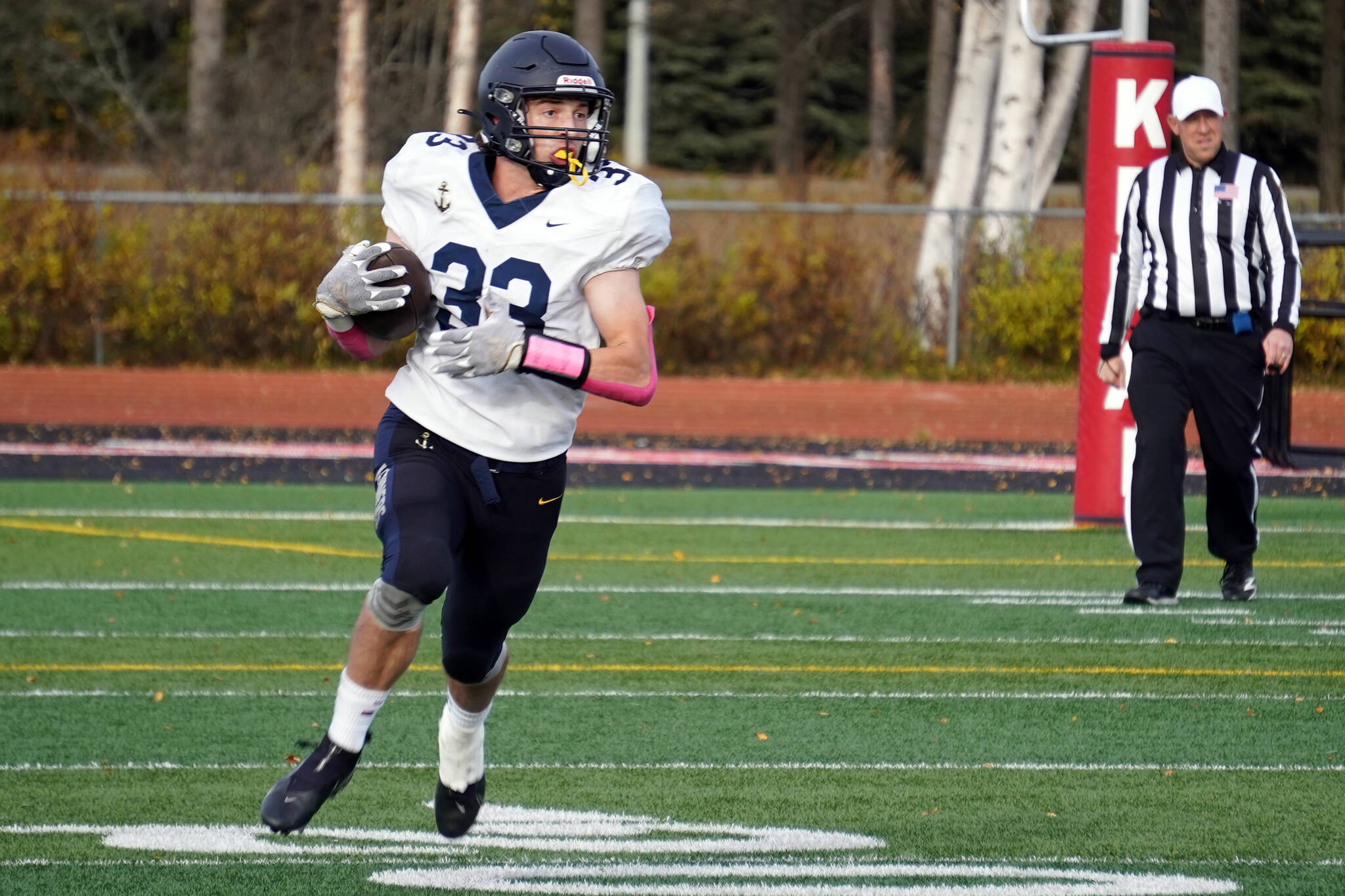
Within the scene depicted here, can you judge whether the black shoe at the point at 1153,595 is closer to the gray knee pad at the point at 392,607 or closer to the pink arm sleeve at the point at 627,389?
the pink arm sleeve at the point at 627,389

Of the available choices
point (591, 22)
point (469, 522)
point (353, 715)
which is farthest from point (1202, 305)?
point (591, 22)

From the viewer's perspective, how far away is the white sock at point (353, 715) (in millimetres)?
4035

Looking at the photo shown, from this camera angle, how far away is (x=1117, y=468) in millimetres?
9656

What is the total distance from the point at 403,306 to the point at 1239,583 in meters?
4.68

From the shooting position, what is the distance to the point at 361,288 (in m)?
4.04

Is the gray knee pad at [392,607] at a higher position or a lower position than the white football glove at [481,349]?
lower

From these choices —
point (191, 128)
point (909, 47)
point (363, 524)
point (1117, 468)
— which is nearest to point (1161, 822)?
point (1117, 468)

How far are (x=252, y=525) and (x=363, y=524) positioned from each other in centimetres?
55

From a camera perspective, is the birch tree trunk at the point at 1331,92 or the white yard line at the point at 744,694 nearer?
the white yard line at the point at 744,694

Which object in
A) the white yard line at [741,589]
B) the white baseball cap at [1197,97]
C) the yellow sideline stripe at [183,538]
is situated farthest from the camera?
the yellow sideline stripe at [183,538]

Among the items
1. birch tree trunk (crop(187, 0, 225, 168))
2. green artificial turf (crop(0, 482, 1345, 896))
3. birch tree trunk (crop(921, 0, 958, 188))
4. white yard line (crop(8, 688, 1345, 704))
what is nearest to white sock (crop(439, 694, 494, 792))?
green artificial turf (crop(0, 482, 1345, 896))

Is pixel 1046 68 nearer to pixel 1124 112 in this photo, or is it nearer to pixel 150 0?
pixel 150 0

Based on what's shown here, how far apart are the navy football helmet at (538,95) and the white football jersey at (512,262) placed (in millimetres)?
62

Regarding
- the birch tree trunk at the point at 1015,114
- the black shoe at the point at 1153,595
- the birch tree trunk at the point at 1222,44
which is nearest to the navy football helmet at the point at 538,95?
the black shoe at the point at 1153,595
